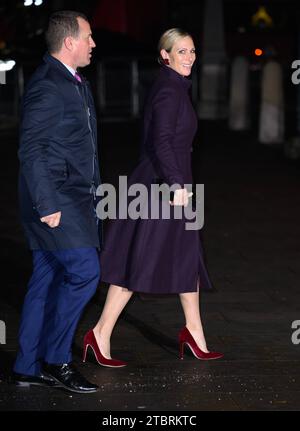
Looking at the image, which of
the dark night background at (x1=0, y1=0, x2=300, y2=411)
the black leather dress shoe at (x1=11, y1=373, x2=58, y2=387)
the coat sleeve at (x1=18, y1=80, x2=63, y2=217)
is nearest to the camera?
the coat sleeve at (x1=18, y1=80, x2=63, y2=217)

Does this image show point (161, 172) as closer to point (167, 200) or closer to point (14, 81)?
point (167, 200)

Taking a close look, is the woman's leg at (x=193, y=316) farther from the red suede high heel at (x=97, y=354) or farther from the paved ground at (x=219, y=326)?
the red suede high heel at (x=97, y=354)

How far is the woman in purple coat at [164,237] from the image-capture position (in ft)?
20.7

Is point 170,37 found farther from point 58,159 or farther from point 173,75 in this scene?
point 58,159

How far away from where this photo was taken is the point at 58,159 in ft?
18.9

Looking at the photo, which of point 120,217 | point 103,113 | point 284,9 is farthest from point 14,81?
point 284,9

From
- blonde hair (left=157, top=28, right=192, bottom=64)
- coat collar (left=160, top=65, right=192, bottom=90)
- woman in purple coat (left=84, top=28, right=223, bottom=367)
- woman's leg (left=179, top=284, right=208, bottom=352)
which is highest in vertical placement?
blonde hair (left=157, top=28, right=192, bottom=64)

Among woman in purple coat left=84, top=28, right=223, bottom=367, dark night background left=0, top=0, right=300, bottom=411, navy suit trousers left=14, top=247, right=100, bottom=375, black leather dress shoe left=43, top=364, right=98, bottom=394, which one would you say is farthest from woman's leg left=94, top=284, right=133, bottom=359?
black leather dress shoe left=43, top=364, right=98, bottom=394

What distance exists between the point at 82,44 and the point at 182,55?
0.74 m

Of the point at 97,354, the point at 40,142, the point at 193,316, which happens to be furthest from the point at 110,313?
the point at 40,142

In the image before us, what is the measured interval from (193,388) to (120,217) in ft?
3.74

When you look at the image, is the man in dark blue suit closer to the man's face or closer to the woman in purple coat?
the man's face

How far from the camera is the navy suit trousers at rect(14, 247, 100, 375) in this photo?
5.87 metres

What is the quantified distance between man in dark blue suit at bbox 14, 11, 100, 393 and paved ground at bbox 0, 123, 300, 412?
0.24 m
